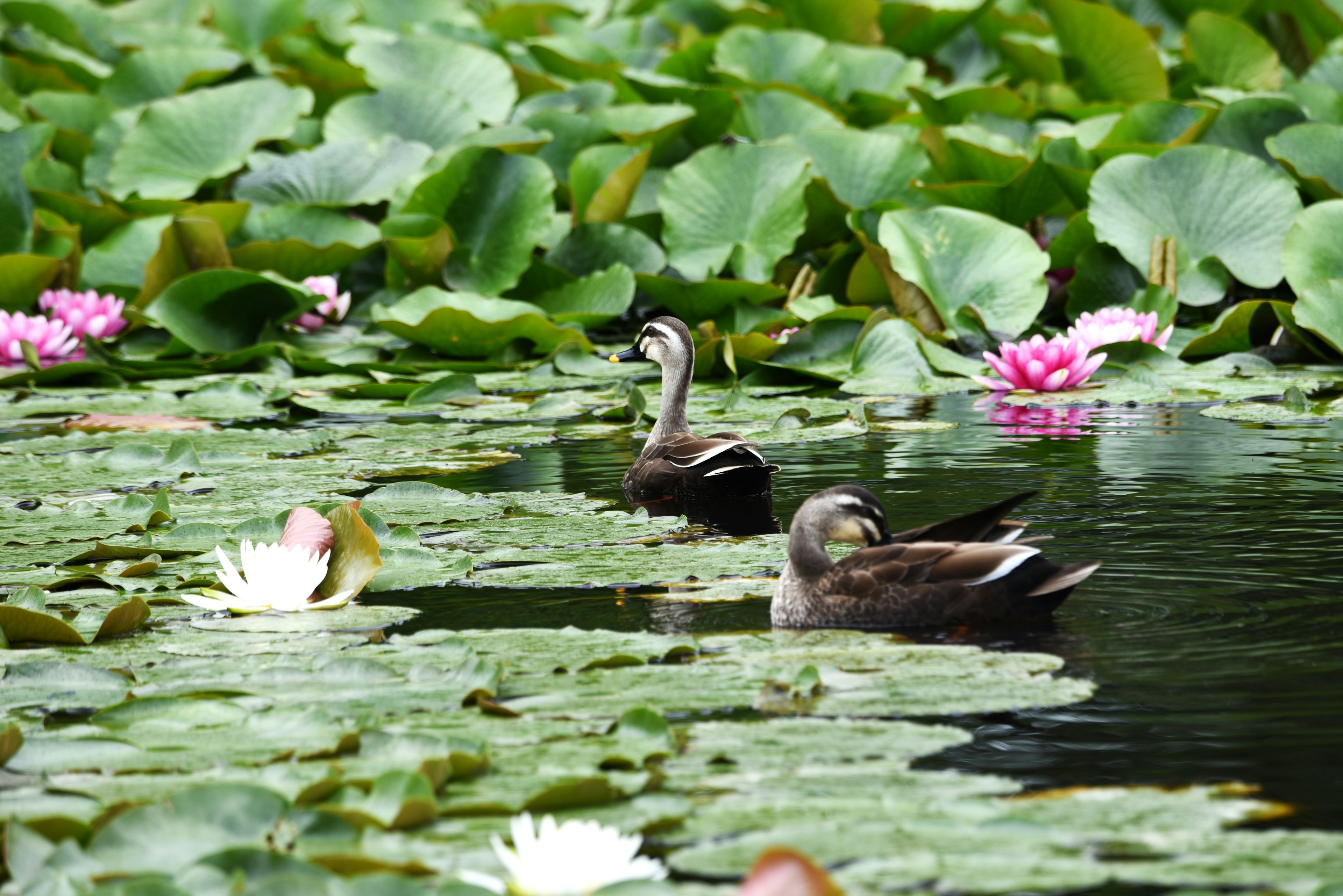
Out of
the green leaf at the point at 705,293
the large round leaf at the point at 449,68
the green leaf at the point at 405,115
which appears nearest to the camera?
the green leaf at the point at 705,293

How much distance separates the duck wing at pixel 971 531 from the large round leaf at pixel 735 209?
4.89 metres

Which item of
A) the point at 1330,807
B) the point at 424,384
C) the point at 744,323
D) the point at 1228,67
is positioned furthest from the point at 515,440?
the point at 1228,67

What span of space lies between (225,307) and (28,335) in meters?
1.09

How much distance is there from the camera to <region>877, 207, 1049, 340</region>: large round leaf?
26.8 ft

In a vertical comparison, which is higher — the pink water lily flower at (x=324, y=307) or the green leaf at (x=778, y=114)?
the green leaf at (x=778, y=114)

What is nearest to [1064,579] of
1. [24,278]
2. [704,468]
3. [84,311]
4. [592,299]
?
[704,468]

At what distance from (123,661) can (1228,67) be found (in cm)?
983

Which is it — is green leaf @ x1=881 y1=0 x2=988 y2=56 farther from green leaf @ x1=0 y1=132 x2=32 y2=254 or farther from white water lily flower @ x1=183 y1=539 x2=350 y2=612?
white water lily flower @ x1=183 y1=539 x2=350 y2=612

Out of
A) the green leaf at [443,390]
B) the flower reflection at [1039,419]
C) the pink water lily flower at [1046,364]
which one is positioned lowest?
the flower reflection at [1039,419]

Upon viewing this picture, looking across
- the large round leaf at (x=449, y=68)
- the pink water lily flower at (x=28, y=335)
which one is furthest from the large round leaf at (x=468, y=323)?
the large round leaf at (x=449, y=68)

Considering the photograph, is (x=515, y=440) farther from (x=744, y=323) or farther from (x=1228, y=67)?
(x=1228, y=67)

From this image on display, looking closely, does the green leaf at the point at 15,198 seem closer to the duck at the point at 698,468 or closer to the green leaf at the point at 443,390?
the green leaf at the point at 443,390

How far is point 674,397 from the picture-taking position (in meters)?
6.77

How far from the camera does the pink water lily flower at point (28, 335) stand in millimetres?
8562
